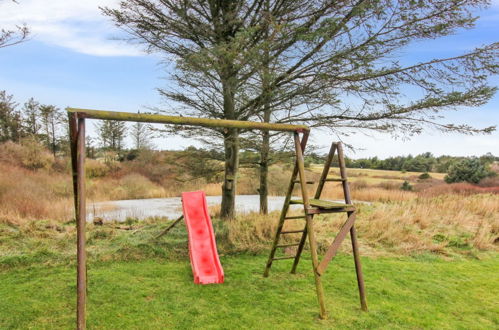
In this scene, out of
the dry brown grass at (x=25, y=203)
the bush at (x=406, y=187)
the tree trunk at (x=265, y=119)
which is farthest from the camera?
the bush at (x=406, y=187)

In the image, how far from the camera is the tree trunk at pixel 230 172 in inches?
285

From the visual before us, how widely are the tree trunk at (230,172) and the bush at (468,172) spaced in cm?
1902

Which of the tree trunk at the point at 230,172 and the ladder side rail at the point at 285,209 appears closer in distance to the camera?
the ladder side rail at the point at 285,209

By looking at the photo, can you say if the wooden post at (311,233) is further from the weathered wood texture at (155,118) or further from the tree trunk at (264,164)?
the tree trunk at (264,164)

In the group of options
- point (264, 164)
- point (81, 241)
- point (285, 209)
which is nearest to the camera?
point (81, 241)

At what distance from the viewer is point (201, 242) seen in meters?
5.48

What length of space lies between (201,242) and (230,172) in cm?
223

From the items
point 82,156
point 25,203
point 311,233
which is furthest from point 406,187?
point 82,156

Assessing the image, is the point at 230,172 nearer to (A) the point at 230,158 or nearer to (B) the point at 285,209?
(A) the point at 230,158

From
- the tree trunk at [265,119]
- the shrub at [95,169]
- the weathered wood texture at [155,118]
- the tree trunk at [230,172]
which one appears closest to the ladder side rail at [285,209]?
the weathered wood texture at [155,118]

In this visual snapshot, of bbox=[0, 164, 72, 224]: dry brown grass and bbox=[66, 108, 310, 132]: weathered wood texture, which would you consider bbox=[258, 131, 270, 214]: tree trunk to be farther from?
bbox=[0, 164, 72, 224]: dry brown grass

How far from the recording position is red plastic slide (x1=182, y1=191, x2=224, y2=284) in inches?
187

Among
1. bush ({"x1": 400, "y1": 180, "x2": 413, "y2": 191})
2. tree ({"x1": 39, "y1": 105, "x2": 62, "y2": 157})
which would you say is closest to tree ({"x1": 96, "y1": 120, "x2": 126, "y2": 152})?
tree ({"x1": 39, "y1": 105, "x2": 62, "y2": 157})

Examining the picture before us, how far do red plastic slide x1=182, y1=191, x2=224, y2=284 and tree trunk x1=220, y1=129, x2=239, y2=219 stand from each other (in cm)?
144
